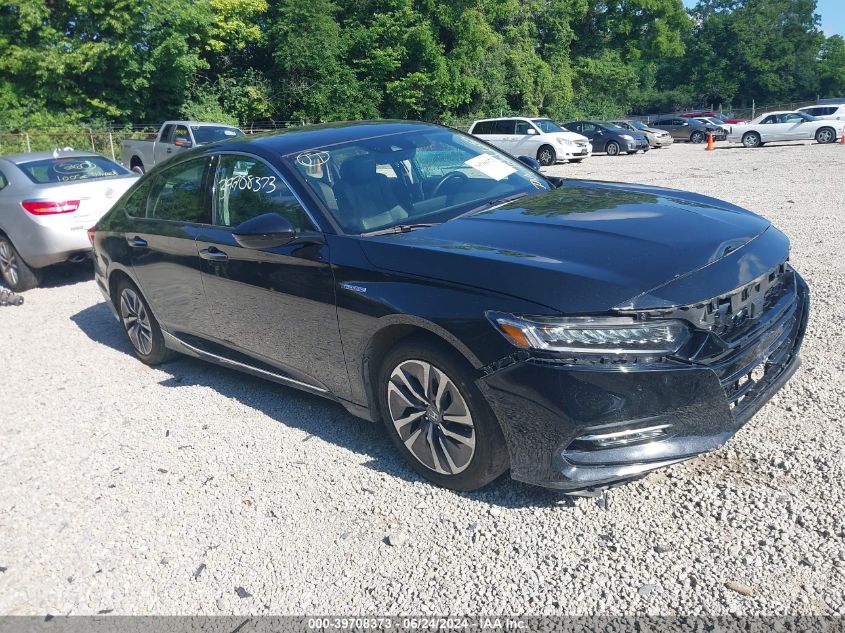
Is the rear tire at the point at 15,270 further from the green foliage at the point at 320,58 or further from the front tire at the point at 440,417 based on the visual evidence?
the green foliage at the point at 320,58

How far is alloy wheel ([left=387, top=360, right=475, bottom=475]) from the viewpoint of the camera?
3.26m

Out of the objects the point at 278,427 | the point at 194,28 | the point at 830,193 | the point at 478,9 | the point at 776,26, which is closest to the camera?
the point at 278,427

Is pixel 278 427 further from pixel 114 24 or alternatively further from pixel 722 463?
pixel 114 24

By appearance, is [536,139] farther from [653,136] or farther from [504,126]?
[653,136]

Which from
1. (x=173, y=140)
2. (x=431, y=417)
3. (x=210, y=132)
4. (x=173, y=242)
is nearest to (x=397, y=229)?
(x=431, y=417)

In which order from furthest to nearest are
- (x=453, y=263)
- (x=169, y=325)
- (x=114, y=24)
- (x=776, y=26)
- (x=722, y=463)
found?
(x=776, y=26) → (x=114, y=24) → (x=169, y=325) → (x=722, y=463) → (x=453, y=263)

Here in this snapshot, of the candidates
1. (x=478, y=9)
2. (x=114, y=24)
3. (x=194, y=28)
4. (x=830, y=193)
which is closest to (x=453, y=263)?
(x=830, y=193)

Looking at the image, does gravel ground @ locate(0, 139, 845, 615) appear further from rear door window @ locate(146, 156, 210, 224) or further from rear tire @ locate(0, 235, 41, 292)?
rear tire @ locate(0, 235, 41, 292)

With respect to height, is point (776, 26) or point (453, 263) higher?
point (776, 26)

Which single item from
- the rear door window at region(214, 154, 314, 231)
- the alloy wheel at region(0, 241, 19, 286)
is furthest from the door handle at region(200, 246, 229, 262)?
the alloy wheel at region(0, 241, 19, 286)

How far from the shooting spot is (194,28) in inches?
1388

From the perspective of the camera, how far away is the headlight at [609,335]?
284cm

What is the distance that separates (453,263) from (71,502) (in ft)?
7.93

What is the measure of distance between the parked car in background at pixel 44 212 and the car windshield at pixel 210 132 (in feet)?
34.0
